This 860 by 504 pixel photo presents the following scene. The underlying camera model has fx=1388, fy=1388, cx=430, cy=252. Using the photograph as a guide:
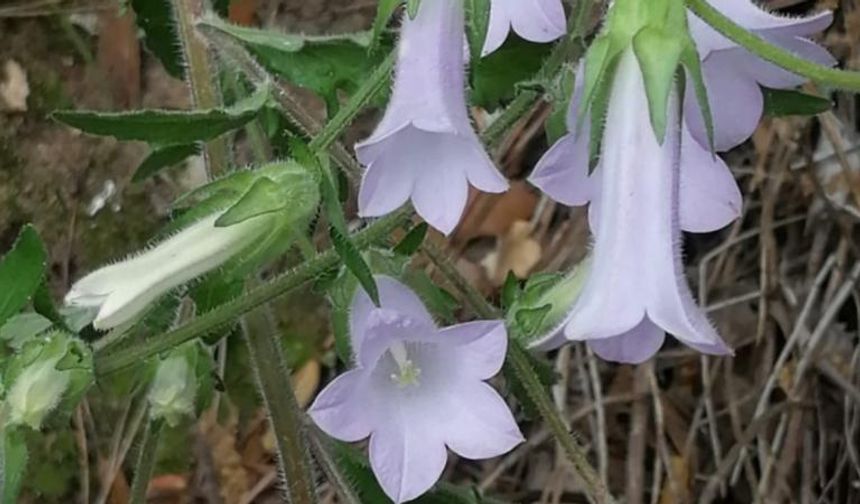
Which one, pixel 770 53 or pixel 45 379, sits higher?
pixel 770 53

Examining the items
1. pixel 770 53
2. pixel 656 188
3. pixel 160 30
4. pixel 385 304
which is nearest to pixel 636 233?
pixel 656 188

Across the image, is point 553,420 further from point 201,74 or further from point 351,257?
point 201,74

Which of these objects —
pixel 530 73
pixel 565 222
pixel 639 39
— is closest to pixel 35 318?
pixel 530 73

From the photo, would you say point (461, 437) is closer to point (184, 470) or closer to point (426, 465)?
Answer: point (426, 465)

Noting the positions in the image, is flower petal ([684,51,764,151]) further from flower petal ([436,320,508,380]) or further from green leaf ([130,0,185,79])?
green leaf ([130,0,185,79])

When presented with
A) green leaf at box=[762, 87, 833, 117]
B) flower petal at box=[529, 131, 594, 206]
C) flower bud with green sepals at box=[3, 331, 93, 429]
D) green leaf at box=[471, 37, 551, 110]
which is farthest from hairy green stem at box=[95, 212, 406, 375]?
green leaf at box=[762, 87, 833, 117]
